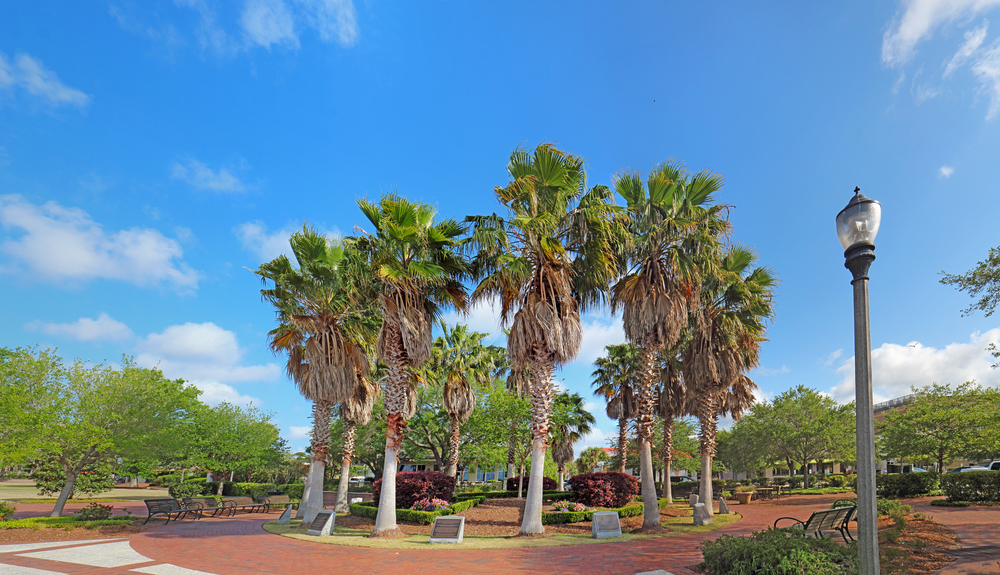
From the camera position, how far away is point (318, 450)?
66.0 ft

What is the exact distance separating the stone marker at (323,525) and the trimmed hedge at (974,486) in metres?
23.8

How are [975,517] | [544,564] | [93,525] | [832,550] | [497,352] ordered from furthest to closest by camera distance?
[497,352]
[93,525]
[975,517]
[544,564]
[832,550]

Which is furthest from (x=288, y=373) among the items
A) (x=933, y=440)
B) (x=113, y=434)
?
(x=933, y=440)

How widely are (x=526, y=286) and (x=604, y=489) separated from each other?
9.77m

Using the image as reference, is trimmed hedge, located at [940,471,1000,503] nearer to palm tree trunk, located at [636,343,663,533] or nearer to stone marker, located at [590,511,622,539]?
palm tree trunk, located at [636,343,663,533]

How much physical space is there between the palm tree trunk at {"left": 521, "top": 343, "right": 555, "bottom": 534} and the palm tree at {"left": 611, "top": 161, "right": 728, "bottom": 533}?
3.95 m

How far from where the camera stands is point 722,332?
22000 mm

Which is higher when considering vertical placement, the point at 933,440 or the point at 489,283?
the point at 489,283

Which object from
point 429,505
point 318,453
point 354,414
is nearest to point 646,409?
point 429,505

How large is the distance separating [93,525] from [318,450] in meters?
7.29

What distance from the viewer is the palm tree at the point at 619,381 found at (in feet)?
101

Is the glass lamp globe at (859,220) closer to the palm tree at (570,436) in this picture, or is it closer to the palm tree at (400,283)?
the palm tree at (400,283)

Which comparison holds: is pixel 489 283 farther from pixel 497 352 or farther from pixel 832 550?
pixel 497 352

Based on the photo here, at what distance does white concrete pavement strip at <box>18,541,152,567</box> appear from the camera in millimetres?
11016
